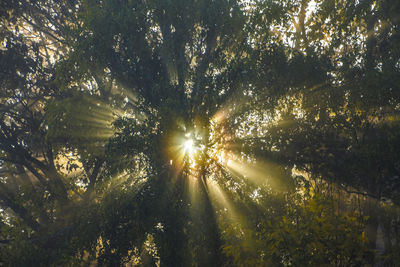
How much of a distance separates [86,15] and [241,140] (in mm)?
7955

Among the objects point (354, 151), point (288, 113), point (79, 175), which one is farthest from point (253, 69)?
point (79, 175)

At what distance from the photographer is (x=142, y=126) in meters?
10.9

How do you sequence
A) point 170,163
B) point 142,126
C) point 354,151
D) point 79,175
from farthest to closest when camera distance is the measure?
1. point 79,175
2. point 170,163
3. point 142,126
4. point 354,151

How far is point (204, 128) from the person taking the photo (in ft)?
36.2

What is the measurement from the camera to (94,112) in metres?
13.9

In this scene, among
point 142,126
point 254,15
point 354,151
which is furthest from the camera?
point 254,15

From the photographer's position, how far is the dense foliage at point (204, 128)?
10.4 meters

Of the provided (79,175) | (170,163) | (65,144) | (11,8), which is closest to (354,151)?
(170,163)

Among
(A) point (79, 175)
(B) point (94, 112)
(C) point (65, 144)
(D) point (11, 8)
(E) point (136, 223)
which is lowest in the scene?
(E) point (136, 223)

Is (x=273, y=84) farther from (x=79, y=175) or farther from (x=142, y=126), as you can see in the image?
(x=79, y=175)

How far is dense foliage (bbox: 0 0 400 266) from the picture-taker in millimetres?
10406

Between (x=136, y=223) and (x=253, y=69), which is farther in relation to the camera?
(x=253, y=69)

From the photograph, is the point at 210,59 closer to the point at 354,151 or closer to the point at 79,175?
the point at 354,151

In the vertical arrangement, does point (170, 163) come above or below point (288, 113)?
below
